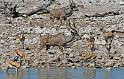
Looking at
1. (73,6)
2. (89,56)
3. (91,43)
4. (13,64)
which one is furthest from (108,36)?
(73,6)

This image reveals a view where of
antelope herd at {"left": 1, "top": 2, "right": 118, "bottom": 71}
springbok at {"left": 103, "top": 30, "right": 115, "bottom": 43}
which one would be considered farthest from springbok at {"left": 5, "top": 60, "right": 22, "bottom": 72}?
springbok at {"left": 103, "top": 30, "right": 115, "bottom": 43}

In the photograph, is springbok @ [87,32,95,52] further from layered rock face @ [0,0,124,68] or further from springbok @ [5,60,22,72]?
springbok @ [5,60,22,72]

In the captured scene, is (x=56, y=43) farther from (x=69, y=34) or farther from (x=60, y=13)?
(x=60, y=13)

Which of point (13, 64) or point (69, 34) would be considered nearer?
point (13, 64)

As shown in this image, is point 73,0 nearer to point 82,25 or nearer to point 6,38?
point 82,25

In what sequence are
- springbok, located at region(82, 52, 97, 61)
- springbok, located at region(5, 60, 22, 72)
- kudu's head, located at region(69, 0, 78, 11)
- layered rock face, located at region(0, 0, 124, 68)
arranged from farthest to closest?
kudu's head, located at region(69, 0, 78, 11), layered rock face, located at region(0, 0, 124, 68), springbok, located at region(82, 52, 97, 61), springbok, located at region(5, 60, 22, 72)

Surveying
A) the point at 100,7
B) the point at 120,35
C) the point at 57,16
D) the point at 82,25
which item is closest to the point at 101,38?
the point at 120,35

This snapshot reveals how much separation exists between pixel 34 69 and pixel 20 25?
21.0 feet

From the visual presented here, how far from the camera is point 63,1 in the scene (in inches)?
1077

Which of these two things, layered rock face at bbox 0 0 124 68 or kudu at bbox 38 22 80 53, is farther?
kudu at bbox 38 22 80 53

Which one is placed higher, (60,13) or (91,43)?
(60,13)

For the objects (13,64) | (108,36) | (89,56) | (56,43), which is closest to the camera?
(13,64)

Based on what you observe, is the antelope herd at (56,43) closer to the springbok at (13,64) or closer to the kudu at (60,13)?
the springbok at (13,64)

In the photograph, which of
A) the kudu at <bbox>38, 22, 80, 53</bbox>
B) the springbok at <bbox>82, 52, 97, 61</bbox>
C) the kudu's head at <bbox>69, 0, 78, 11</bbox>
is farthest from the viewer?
the kudu's head at <bbox>69, 0, 78, 11</bbox>
